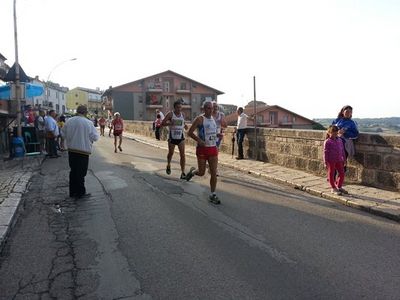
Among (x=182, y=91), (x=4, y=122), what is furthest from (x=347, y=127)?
(x=182, y=91)

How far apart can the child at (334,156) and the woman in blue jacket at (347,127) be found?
58 cm

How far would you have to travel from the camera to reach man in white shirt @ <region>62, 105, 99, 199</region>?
24.7 feet

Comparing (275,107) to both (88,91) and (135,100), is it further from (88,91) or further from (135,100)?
(88,91)

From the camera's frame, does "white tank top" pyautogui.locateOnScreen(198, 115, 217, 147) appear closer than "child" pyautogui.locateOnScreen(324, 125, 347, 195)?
Yes

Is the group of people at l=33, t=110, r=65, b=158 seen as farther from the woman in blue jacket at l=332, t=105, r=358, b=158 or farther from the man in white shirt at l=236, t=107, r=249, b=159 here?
the woman in blue jacket at l=332, t=105, r=358, b=158

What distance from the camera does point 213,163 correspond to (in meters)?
7.21

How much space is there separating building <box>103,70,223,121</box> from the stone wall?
194 ft

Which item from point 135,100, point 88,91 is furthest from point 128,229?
point 88,91

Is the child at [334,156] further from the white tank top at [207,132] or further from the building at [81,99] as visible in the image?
the building at [81,99]

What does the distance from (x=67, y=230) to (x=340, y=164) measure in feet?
16.5

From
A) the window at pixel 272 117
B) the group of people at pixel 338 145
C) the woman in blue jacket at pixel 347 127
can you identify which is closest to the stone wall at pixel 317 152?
the woman in blue jacket at pixel 347 127

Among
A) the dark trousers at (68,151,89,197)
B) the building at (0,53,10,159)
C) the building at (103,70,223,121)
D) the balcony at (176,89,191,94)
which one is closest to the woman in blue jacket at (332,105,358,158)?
the dark trousers at (68,151,89,197)

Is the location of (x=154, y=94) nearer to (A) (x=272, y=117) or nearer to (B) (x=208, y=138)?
(A) (x=272, y=117)

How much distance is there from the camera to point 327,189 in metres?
7.98
